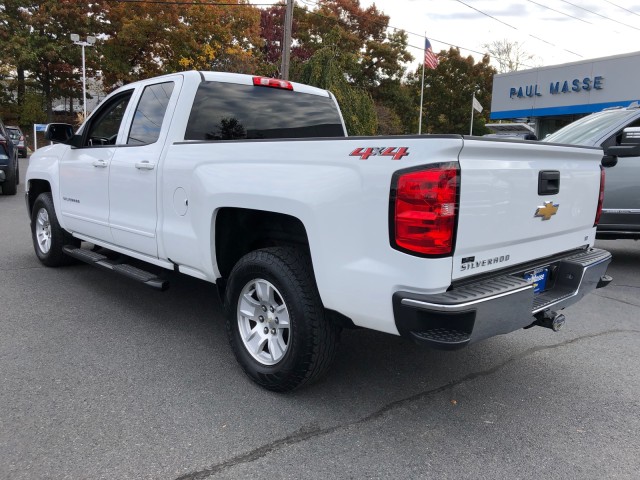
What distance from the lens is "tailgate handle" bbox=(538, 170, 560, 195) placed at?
3.09 metres

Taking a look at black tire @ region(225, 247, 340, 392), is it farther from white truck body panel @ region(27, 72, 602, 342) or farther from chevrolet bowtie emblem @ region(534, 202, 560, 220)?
chevrolet bowtie emblem @ region(534, 202, 560, 220)

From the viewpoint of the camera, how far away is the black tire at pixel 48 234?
238 inches

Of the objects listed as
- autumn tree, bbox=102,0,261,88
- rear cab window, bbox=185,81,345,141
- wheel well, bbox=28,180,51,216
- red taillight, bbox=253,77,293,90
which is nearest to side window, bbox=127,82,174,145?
rear cab window, bbox=185,81,345,141

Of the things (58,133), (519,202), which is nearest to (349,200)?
(519,202)

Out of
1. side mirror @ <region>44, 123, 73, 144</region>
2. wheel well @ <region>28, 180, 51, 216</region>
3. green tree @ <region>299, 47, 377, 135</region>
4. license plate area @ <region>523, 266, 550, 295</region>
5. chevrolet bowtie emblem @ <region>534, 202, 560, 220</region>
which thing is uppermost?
green tree @ <region>299, 47, 377, 135</region>

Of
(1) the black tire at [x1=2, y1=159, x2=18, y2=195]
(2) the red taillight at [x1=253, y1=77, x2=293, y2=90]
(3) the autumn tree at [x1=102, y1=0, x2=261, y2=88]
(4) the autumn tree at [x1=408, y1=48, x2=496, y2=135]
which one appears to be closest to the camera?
(2) the red taillight at [x1=253, y1=77, x2=293, y2=90]

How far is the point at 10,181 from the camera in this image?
13305 millimetres

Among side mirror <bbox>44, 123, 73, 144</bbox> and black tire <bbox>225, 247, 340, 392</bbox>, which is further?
side mirror <bbox>44, 123, 73, 144</bbox>

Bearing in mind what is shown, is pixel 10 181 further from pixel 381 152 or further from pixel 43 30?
pixel 43 30

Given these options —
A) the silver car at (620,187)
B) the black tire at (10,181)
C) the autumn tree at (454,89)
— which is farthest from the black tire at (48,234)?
the autumn tree at (454,89)

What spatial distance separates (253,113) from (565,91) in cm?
2429

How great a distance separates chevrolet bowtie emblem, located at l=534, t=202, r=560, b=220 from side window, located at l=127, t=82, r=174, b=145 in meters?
2.86

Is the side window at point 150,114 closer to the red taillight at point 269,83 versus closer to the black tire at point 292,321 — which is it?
the red taillight at point 269,83

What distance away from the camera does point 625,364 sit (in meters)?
4.00
